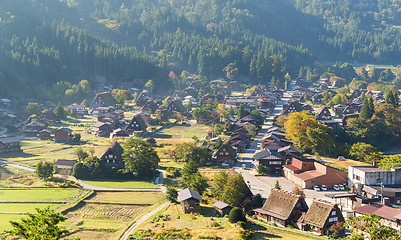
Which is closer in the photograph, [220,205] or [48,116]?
[220,205]

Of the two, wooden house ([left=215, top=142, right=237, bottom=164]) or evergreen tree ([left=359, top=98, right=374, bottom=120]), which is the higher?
evergreen tree ([left=359, top=98, right=374, bottom=120])

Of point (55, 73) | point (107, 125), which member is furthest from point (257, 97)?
point (55, 73)

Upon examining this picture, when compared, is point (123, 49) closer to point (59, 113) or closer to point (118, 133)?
point (59, 113)

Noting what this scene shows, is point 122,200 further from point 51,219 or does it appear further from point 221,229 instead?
point 51,219

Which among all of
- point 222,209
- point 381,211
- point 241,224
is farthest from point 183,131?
point 381,211

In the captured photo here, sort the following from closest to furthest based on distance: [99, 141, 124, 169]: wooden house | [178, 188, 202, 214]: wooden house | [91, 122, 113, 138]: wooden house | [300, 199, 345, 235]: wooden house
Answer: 1. [300, 199, 345, 235]: wooden house
2. [178, 188, 202, 214]: wooden house
3. [99, 141, 124, 169]: wooden house
4. [91, 122, 113, 138]: wooden house

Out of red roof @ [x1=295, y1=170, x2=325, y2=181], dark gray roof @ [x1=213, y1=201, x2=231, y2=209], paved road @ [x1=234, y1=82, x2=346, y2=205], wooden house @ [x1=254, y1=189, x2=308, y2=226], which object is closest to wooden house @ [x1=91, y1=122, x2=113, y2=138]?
paved road @ [x1=234, y1=82, x2=346, y2=205]

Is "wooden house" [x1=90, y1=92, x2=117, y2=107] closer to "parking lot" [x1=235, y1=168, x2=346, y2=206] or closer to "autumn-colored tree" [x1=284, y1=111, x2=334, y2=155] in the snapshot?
"autumn-colored tree" [x1=284, y1=111, x2=334, y2=155]
